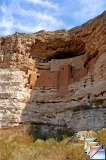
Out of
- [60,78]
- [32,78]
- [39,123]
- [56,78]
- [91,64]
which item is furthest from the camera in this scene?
[32,78]

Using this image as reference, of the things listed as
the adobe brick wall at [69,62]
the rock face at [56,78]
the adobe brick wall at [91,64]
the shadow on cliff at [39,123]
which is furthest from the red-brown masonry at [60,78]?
the shadow on cliff at [39,123]

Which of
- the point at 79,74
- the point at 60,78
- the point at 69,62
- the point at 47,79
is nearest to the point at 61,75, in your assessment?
the point at 60,78

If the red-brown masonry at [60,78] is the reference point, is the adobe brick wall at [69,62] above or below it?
above

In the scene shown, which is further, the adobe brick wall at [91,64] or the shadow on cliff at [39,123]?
the adobe brick wall at [91,64]

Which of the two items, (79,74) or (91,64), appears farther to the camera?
(79,74)

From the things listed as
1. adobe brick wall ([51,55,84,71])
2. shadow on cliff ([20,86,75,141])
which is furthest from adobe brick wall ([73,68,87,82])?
shadow on cliff ([20,86,75,141])

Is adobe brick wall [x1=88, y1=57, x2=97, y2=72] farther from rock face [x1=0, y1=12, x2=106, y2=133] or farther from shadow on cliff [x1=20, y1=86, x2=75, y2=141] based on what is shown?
shadow on cliff [x1=20, y1=86, x2=75, y2=141]

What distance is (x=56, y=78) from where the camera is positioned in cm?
1775

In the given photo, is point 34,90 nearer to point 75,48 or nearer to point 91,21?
point 75,48

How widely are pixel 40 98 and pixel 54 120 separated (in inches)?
83.0

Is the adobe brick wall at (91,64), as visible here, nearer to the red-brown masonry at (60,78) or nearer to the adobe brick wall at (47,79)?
the red-brown masonry at (60,78)

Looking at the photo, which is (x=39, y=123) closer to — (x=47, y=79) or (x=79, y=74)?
(x=47, y=79)

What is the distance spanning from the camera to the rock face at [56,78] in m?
14.9

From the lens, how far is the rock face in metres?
14.9
